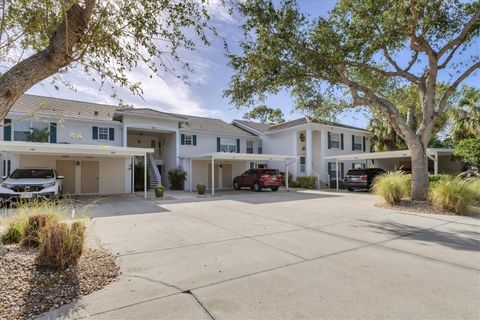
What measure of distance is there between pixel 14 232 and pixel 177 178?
51.4 ft

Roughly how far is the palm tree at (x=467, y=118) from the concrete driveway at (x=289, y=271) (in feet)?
47.3

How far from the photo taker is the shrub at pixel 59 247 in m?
4.30

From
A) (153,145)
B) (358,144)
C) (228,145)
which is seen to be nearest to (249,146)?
(228,145)

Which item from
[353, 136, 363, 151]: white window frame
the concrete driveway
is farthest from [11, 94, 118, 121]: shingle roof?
[353, 136, 363, 151]: white window frame

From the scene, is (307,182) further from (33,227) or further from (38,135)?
(33,227)

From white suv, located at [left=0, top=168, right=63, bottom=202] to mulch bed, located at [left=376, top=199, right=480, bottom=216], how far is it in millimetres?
14116

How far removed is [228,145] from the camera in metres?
25.7

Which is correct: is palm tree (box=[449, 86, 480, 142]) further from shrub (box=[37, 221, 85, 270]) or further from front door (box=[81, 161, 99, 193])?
front door (box=[81, 161, 99, 193])

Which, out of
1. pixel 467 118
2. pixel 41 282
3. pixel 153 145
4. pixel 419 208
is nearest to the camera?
pixel 41 282

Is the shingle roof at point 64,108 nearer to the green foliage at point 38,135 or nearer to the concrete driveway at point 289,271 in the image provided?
the green foliage at point 38,135

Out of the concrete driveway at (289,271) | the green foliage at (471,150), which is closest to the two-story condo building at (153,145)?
the green foliage at (471,150)

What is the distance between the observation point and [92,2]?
436cm

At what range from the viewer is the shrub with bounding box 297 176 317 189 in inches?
916

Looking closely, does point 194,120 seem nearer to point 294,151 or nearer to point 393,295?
point 294,151
